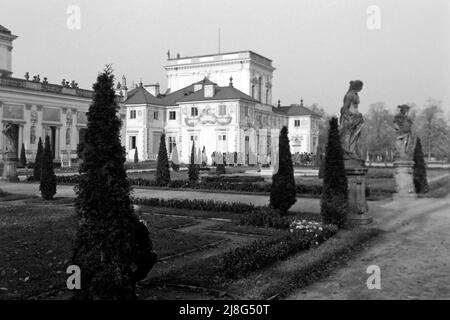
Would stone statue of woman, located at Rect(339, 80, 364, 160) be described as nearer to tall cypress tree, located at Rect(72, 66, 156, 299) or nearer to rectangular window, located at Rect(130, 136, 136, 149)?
tall cypress tree, located at Rect(72, 66, 156, 299)

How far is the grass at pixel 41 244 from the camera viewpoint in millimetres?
6996

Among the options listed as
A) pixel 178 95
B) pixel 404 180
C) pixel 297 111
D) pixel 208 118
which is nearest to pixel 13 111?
pixel 208 118

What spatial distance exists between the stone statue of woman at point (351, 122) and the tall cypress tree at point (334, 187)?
78cm

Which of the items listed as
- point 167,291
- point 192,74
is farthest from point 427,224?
point 192,74

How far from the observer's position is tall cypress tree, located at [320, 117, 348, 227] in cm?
1241

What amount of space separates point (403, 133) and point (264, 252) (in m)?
16.1

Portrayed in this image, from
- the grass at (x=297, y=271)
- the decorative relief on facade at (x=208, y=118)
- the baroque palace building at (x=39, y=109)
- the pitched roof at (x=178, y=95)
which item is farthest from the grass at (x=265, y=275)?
the pitched roof at (x=178, y=95)

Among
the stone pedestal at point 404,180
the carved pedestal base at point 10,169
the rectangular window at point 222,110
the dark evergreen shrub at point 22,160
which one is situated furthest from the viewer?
the rectangular window at point 222,110

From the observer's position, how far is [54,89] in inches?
2003

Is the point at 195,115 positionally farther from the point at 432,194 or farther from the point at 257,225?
the point at 257,225

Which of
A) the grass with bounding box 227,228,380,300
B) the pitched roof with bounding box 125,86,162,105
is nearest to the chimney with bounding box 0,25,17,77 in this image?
the pitched roof with bounding box 125,86,162,105

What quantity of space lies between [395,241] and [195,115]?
50.7m

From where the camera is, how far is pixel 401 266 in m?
8.59

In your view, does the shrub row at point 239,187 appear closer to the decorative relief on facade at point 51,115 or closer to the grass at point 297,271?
the grass at point 297,271
